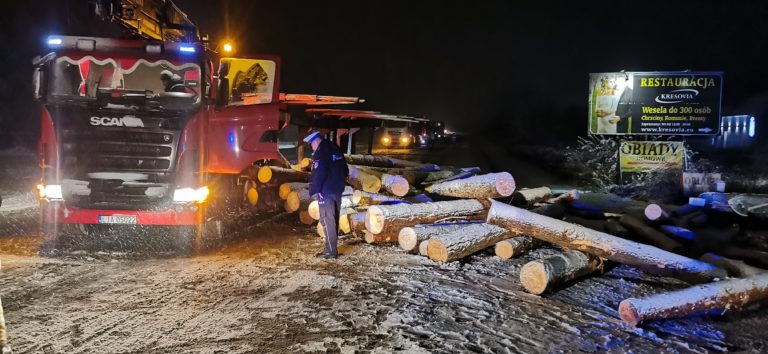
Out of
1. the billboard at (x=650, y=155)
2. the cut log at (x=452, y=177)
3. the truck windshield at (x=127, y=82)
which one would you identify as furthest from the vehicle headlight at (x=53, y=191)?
the billboard at (x=650, y=155)

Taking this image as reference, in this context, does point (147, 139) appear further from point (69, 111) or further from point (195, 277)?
point (195, 277)

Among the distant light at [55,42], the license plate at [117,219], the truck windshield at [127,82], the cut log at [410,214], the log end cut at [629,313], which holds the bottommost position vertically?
the log end cut at [629,313]

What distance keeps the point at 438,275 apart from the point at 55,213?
218 inches

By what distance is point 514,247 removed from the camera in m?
7.51

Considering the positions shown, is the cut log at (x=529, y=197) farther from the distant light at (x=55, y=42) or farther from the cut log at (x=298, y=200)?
the distant light at (x=55, y=42)

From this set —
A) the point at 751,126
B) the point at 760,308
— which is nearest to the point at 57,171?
the point at 760,308

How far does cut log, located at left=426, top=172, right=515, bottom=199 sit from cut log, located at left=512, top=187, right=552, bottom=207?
1.65m

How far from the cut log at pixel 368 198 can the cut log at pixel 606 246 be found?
2.68 metres

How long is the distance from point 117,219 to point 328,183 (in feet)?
10.3

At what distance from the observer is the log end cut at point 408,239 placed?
298 inches

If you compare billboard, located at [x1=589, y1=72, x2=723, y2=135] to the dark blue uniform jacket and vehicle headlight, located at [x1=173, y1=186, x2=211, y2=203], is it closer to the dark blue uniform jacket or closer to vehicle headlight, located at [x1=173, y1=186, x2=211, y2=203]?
the dark blue uniform jacket

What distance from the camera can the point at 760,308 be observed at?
5.62m

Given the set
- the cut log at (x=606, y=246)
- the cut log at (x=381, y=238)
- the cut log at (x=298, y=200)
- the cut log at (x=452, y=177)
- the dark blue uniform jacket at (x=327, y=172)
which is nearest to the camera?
the cut log at (x=606, y=246)

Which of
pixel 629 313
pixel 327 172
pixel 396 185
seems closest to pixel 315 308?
pixel 327 172
